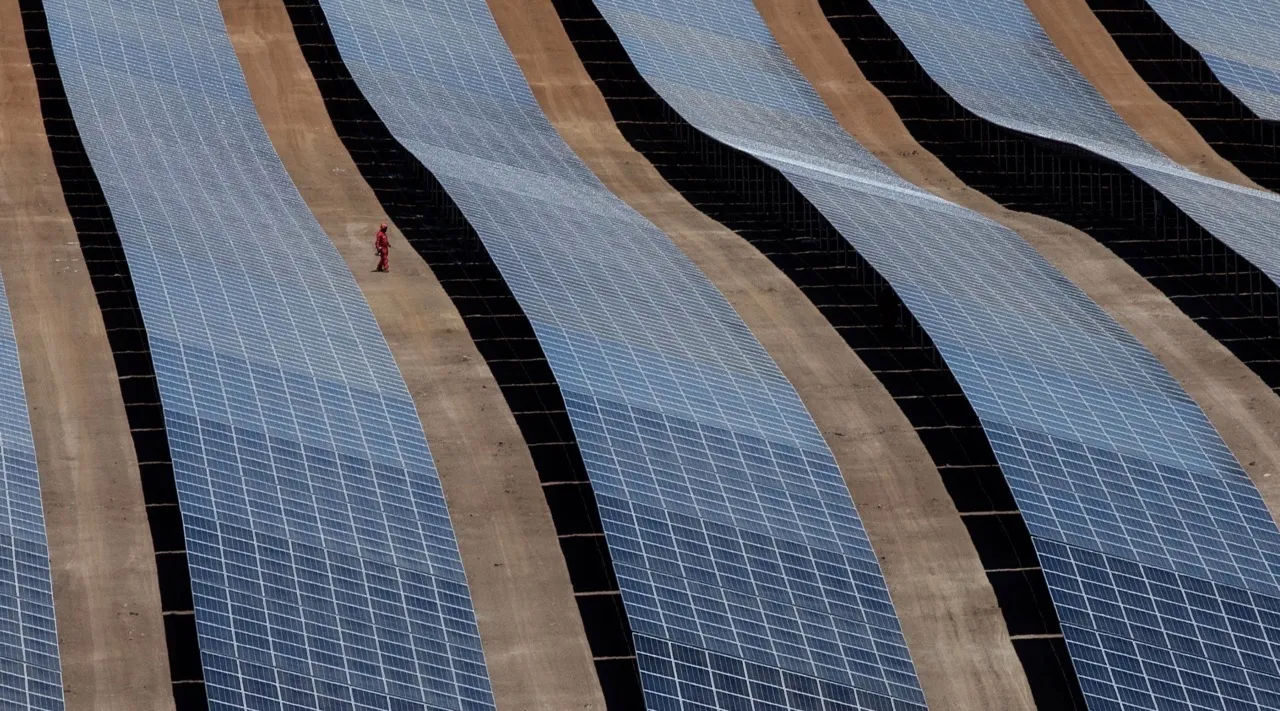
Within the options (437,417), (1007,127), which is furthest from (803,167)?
(437,417)

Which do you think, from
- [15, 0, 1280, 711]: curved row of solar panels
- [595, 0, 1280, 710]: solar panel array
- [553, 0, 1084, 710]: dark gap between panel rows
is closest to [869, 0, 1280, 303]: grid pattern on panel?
[15, 0, 1280, 711]: curved row of solar panels

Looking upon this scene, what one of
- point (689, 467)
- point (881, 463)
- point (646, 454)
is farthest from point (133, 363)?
point (881, 463)

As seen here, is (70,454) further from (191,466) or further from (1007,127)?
(1007,127)

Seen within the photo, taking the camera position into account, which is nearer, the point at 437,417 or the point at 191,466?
the point at 191,466

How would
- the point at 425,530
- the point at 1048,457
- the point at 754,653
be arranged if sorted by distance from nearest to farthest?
the point at 754,653 → the point at 425,530 → the point at 1048,457

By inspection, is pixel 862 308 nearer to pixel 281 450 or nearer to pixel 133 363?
pixel 281 450

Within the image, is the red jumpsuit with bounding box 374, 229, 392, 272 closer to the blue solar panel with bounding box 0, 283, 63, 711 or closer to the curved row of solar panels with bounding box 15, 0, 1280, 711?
the curved row of solar panels with bounding box 15, 0, 1280, 711
